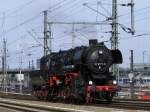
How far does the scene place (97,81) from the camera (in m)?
33.1

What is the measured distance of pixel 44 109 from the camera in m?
26.0

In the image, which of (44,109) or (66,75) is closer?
(44,109)

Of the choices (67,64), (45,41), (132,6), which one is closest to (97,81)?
(67,64)

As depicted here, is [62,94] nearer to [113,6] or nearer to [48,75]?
[48,75]

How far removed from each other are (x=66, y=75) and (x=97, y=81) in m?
2.74

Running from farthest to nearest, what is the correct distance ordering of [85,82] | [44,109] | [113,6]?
1. [113,6]
2. [85,82]
3. [44,109]

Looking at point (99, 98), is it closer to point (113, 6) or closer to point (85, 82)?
point (85, 82)

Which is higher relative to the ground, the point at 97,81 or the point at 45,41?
the point at 45,41

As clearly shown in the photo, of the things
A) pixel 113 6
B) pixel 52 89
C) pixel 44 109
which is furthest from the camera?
pixel 113 6

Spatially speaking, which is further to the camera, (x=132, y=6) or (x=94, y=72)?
(x=132, y=6)

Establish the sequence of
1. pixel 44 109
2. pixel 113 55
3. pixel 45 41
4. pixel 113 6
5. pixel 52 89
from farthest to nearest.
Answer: pixel 45 41 → pixel 113 6 → pixel 52 89 → pixel 113 55 → pixel 44 109

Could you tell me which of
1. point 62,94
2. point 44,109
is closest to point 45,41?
point 62,94

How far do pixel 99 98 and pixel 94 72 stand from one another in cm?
180

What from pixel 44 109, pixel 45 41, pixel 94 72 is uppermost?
pixel 45 41
